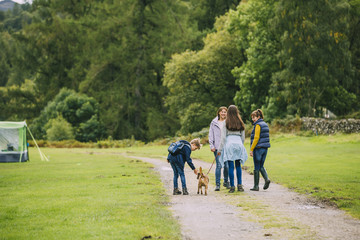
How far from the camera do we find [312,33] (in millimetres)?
33875

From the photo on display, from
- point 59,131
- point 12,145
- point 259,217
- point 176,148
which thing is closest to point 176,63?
point 59,131

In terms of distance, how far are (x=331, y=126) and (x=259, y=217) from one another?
27226 mm

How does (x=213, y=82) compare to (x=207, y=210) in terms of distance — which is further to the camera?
(x=213, y=82)

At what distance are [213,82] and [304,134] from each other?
16.1m

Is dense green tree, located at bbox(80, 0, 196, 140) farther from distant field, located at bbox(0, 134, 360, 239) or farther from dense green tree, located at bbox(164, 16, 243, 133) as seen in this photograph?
distant field, located at bbox(0, 134, 360, 239)

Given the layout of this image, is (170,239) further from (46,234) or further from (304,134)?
(304,134)

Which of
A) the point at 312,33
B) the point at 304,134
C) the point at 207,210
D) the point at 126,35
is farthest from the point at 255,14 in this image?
the point at 207,210

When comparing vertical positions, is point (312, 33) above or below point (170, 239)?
above

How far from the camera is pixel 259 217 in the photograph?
308 inches

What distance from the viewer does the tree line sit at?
34938 millimetres

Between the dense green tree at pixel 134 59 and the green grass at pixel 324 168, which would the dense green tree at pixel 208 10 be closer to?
the dense green tree at pixel 134 59

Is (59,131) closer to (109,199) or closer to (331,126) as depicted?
(331,126)

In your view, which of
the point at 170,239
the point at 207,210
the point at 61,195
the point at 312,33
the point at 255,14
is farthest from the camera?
the point at 255,14

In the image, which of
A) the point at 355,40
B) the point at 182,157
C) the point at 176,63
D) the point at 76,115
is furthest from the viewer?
the point at 76,115
